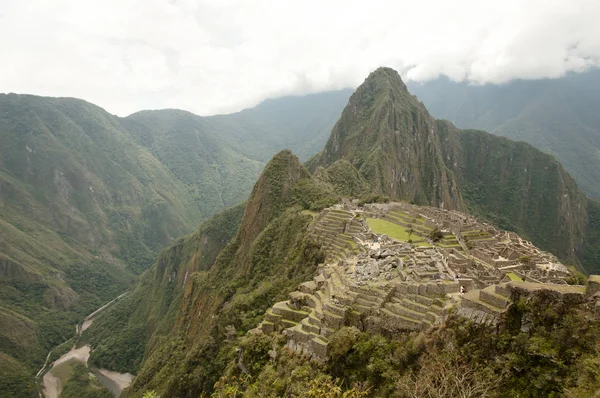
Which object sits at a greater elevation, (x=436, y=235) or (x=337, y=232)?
(x=337, y=232)

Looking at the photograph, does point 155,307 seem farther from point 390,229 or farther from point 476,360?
point 476,360

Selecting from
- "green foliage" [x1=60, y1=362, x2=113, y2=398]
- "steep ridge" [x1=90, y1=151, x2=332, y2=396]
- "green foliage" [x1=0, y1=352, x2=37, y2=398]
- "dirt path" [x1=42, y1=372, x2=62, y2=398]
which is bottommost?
"dirt path" [x1=42, y1=372, x2=62, y2=398]

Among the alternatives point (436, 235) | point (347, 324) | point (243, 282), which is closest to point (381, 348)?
point (347, 324)

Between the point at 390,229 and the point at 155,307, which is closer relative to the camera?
the point at 390,229

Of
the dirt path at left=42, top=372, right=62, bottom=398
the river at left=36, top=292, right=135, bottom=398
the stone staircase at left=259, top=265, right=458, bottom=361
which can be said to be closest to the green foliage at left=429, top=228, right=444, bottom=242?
the stone staircase at left=259, top=265, right=458, bottom=361

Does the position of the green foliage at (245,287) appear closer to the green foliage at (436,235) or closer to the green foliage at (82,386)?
the green foliage at (436,235)

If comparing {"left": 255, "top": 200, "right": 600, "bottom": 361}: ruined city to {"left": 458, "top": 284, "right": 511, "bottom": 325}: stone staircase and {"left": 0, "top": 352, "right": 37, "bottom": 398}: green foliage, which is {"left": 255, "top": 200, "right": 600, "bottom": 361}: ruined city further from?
{"left": 0, "top": 352, "right": 37, "bottom": 398}: green foliage

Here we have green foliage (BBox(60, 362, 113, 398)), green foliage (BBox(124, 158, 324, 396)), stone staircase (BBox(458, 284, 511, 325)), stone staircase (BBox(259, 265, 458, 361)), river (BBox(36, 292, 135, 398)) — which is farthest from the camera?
river (BBox(36, 292, 135, 398))

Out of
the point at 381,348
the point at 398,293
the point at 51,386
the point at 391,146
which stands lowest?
the point at 51,386

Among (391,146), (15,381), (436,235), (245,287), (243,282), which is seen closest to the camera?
(436,235)

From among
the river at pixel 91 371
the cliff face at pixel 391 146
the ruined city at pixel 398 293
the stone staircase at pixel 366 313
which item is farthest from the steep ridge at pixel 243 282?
the cliff face at pixel 391 146
